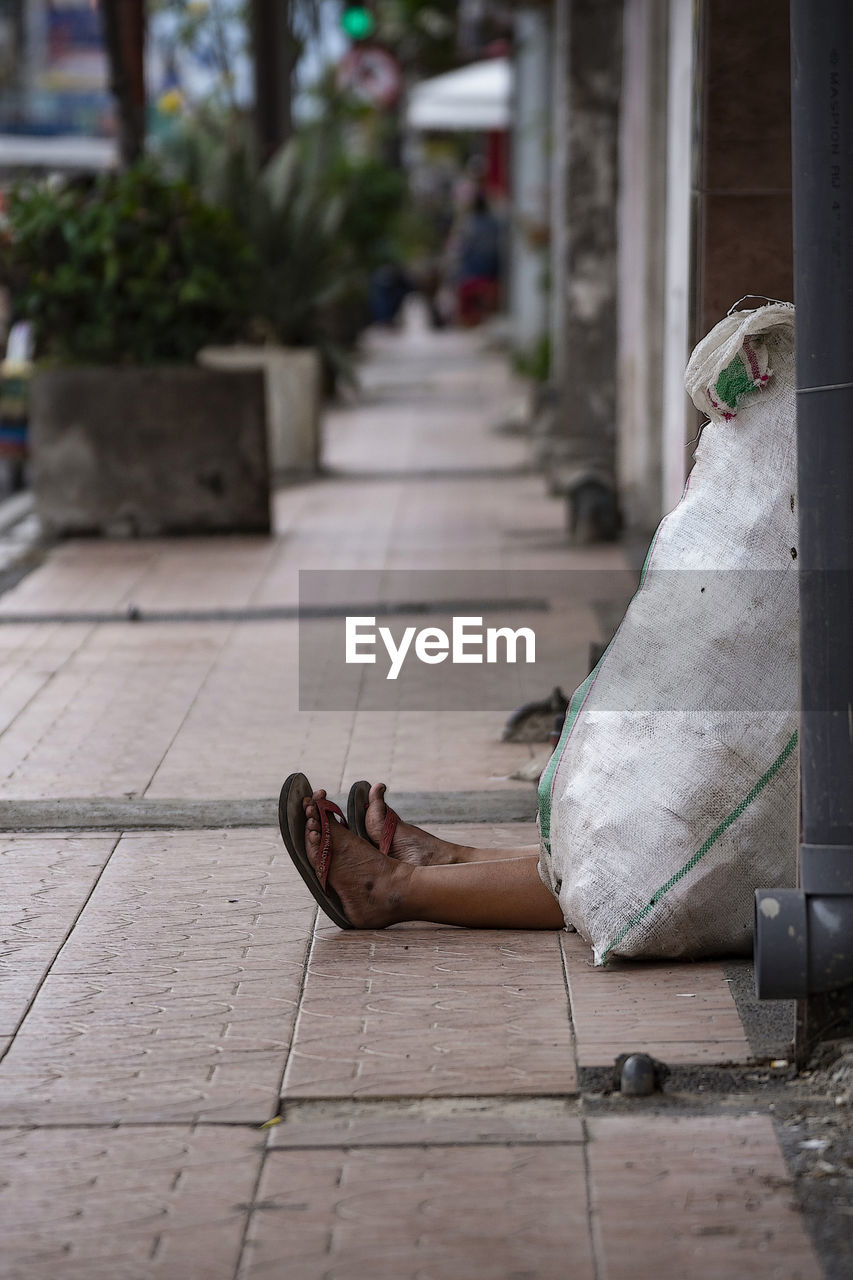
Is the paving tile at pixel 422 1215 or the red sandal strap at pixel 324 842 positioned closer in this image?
the paving tile at pixel 422 1215

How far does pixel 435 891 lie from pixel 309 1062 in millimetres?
661

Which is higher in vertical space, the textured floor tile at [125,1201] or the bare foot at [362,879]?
the bare foot at [362,879]

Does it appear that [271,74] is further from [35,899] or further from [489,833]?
[35,899]

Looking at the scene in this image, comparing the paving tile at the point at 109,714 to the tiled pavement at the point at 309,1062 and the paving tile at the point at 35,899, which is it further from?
the paving tile at the point at 35,899

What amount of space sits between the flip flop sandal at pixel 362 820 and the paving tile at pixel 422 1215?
1111mm

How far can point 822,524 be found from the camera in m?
2.92

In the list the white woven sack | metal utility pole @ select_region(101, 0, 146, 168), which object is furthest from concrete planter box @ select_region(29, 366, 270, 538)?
the white woven sack

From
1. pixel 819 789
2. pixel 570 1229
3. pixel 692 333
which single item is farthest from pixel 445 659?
pixel 570 1229

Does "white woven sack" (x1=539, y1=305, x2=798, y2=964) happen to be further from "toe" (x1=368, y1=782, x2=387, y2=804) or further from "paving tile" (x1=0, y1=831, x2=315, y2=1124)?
"paving tile" (x1=0, y1=831, x2=315, y2=1124)

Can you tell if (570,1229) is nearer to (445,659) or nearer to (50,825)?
(50,825)

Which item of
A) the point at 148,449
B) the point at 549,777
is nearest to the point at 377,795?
the point at 549,777

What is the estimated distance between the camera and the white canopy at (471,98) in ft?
84.1

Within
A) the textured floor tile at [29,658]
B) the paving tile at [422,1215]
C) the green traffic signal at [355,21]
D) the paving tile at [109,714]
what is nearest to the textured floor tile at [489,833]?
the paving tile at [109,714]

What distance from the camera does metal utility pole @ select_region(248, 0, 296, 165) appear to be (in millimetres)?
13711
